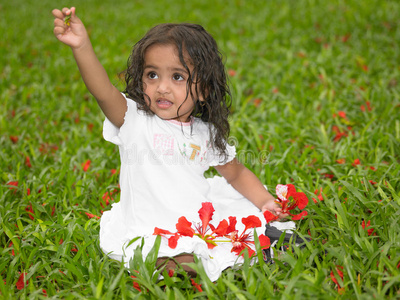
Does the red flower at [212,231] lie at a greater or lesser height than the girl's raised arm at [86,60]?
lesser

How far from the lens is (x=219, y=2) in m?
8.08

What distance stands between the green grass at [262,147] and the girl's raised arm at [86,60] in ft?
2.35

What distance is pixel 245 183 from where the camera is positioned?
236 cm

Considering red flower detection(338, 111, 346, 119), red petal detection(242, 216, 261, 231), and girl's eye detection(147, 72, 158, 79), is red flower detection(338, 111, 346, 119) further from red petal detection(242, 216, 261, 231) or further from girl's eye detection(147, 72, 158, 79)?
girl's eye detection(147, 72, 158, 79)

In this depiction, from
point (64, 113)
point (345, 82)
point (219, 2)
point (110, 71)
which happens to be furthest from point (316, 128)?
point (219, 2)

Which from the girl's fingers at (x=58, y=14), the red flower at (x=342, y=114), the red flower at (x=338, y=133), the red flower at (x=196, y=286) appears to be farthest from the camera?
the red flower at (x=342, y=114)

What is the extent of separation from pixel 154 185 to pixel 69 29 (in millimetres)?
804

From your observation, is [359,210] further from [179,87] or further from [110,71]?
[110,71]

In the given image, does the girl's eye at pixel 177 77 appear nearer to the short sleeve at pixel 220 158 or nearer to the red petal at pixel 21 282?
the short sleeve at pixel 220 158

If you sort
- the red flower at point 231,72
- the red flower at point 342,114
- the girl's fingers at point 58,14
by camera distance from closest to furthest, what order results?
the girl's fingers at point 58,14, the red flower at point 342,114, the red flower at point 231,72

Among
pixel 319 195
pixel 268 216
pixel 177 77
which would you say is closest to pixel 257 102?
pixel 319 195

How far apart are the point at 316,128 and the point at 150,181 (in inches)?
74.3

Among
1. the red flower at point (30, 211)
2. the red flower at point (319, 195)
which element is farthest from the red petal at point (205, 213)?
the red flower at point (30, 211)

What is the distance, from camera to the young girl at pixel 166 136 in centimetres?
186
